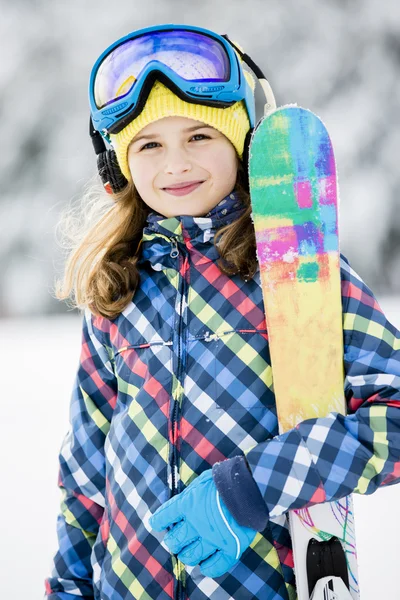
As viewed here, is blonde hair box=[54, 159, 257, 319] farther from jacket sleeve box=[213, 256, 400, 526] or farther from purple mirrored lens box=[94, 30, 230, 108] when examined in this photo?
jacket sleeve box=[213, 256, 400, 526]

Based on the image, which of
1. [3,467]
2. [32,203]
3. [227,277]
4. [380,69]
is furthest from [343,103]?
[227,277]

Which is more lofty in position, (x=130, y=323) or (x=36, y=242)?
(x=36, y=242)

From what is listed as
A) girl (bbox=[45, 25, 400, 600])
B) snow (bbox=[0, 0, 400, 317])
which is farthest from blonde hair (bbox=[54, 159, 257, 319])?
snow (bbox=[0, 0, 400, 317])

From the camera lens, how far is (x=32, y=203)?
1025cm

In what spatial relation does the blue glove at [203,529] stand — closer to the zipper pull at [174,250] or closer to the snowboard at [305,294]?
the snowboard at [305,294]

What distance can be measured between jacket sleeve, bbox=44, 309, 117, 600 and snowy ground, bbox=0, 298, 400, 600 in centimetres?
79

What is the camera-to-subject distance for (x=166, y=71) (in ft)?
5.16

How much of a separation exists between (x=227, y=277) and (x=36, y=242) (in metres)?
8.51

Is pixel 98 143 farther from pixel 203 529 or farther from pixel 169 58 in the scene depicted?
pixel 203 529

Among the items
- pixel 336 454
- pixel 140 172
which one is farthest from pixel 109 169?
pixel 336 454

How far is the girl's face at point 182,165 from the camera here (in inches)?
61.9

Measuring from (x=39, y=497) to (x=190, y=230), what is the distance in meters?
1.99

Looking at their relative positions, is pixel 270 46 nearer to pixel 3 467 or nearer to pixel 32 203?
pixel 32 203

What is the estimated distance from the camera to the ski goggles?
5.18 ft
